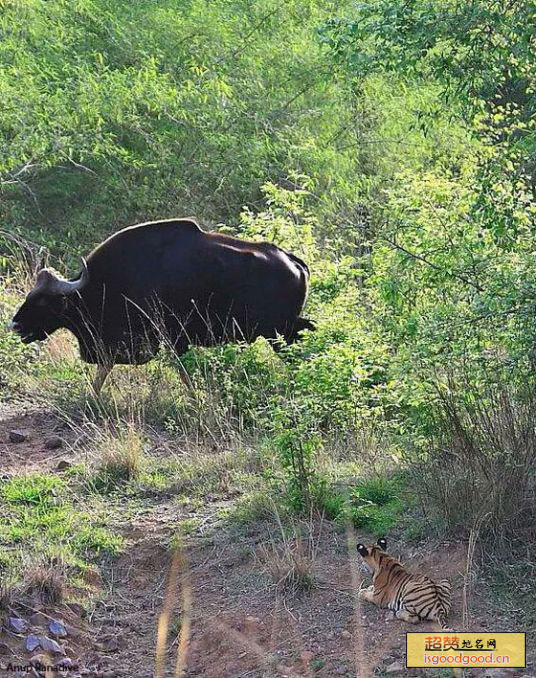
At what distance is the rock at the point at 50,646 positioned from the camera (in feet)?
19.5

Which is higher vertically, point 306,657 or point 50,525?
point 306,657

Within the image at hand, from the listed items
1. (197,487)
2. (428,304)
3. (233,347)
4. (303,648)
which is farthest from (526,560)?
(233,347)

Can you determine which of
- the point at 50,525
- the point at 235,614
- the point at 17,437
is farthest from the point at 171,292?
the point at 235,614

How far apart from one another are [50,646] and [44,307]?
6.29 m

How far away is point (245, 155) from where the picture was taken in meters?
16.0

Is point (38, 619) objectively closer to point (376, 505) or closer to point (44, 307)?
point (376, 505)

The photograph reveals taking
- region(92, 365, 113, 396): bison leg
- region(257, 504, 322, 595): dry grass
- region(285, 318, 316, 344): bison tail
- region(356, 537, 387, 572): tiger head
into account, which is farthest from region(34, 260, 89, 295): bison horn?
region(356, 537, 387, 572): tiger head

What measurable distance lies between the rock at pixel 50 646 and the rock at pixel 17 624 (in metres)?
0.14

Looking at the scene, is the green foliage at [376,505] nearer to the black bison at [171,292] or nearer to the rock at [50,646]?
the rock at [50,646]

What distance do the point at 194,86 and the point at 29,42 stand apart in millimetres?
2363

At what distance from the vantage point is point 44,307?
38.8ft

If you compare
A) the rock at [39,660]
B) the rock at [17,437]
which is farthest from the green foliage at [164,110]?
the rock at [39,660]

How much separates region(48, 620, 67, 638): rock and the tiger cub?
65.6 inches

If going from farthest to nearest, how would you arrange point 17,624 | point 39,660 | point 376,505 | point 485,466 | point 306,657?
point 376,505, point 485,466, point 17,624, point 306,657, point 39,660
